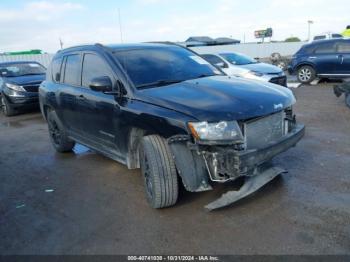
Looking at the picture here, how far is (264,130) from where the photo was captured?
3.59m

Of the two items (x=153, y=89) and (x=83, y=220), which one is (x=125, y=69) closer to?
(x=153, y=89)

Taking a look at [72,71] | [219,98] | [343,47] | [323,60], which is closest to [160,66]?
[219,98]

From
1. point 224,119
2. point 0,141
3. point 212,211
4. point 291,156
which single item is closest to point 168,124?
point 224,119

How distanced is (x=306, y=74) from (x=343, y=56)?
1.53m

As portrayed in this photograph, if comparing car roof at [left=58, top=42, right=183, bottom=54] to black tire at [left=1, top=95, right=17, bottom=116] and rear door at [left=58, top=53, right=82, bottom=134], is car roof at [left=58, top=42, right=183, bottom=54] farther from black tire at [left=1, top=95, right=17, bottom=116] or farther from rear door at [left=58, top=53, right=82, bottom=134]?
black tire at [left=1, top=95, right=17, bottom=116]

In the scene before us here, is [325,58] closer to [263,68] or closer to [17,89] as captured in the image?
[263,68]

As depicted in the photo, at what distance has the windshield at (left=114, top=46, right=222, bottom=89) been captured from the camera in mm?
4098

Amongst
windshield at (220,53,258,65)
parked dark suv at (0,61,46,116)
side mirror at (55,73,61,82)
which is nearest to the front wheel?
windshield at (220,53,258,65)

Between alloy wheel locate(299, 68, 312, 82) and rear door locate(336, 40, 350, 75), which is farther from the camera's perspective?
alloy wheel locate(299, 68, 312, 82)

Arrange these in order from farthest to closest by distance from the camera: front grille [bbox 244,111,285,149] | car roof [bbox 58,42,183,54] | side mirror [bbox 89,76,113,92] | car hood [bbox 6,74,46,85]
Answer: car hood [bbox 6,74,46,85] → car roof [bbox 58,42,183,54] → side mirror [bbox 89,76,113,92] → front grille [bbox 244,111,285,149]

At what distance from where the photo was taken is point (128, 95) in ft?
13.0

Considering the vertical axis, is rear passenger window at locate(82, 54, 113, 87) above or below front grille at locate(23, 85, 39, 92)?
above

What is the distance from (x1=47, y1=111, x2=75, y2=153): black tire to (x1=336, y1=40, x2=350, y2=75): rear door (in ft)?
35.4

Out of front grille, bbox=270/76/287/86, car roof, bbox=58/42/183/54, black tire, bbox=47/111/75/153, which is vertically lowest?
black tire, bbox=47/111/75/153
